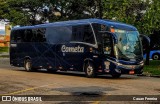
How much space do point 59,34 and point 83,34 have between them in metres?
2.84

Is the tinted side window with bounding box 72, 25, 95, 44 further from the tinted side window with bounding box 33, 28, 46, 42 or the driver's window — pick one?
the tinted side window with bounding box 33, 28, 46, 42

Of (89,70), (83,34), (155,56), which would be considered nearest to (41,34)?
(83,34)

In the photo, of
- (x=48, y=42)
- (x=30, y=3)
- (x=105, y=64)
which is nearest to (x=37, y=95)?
(x=105, y=64)

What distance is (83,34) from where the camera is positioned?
24.4 m

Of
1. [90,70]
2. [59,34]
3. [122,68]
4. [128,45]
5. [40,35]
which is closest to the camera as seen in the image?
[122,68]

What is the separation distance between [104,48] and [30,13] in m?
27.6

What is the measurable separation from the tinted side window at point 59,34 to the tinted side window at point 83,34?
56 cm

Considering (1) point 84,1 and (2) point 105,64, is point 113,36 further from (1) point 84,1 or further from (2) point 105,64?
(1) point 84,1

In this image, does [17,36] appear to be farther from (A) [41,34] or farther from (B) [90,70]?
(B) [90,70]

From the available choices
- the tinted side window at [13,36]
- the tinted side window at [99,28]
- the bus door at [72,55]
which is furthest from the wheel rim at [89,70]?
the tinted side window at [13,36]

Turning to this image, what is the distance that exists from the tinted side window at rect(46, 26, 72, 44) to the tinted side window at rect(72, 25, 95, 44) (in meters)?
0.56

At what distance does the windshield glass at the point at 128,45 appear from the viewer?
2295cm

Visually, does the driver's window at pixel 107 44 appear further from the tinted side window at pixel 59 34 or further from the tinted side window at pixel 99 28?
the tinted side window at pixel 59 34

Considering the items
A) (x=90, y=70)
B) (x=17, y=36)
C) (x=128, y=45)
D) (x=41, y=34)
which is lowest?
(x=90, y=70)
